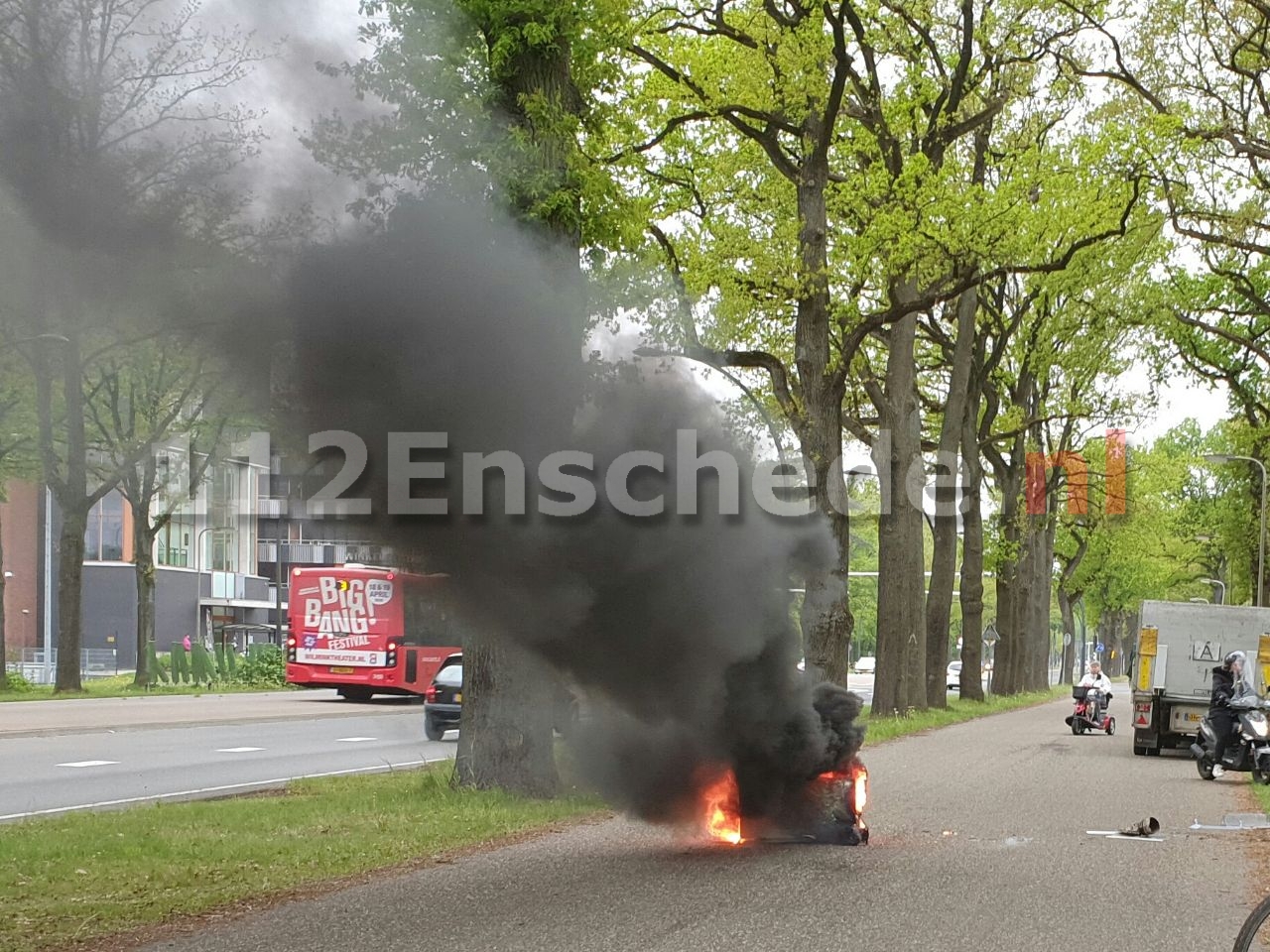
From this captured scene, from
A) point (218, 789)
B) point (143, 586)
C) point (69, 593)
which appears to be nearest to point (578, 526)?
point (218, 789)

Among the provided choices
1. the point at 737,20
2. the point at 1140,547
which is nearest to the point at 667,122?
the point at 737,20

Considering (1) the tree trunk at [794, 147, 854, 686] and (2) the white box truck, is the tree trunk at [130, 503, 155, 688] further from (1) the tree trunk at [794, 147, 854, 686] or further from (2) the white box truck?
(2) the white box truck

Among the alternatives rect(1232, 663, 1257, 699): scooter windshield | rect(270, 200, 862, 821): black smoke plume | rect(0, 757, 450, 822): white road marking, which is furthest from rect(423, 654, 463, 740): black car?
rect(270, 200, 862, 821): black smoke plume

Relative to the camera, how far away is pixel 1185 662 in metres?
25.4

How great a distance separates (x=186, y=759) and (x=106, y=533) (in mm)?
53810

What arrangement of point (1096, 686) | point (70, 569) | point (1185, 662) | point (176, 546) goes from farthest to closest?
point (176, 546) → point (70, 569) → point (1096, 686) → point (1185, 662)

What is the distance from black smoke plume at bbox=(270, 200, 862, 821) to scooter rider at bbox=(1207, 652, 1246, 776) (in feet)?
30.2

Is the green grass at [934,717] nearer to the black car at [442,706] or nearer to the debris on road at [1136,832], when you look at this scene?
the debris on road at [1136,832]

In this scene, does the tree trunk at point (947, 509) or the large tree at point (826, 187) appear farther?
the tree trunk at point (947, 509)

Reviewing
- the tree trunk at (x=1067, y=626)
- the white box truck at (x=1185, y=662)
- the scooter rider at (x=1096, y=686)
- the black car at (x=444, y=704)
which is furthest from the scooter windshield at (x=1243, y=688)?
the tree trunk at (x=1067, y=626)

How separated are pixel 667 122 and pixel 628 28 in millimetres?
2974

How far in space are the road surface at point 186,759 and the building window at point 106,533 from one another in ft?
138

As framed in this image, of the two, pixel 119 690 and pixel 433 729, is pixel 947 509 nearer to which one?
pixel 433 729

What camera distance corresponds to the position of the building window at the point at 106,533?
70000 millimetres
